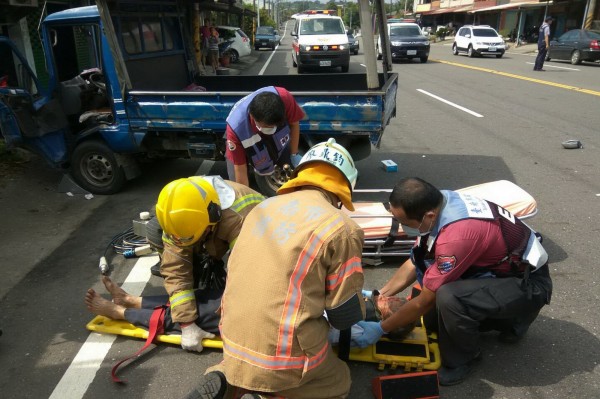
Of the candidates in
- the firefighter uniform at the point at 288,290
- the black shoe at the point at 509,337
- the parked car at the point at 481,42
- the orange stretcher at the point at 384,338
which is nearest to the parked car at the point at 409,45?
the parked car at the point at 481,42

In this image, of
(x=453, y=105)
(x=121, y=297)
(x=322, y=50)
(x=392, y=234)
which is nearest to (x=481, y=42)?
(x=322, y=50)

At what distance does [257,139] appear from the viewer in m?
4.27

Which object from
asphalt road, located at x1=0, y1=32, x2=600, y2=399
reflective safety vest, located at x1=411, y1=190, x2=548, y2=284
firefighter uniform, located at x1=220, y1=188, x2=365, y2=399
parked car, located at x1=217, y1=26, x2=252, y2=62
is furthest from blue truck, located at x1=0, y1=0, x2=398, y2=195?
parked car, located at x1=217, y1=26, x2=252, y2=62

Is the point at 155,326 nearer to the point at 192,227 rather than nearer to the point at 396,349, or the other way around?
the point at 192,227

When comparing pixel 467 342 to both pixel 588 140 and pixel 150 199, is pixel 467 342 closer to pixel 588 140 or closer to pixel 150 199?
pixel 150 199

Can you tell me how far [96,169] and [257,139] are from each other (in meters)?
2.71

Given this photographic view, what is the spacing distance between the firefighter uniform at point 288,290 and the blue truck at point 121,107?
114 inches

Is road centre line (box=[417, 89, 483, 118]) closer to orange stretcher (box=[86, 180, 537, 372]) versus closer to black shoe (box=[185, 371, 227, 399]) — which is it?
orange stretcher (box=[86, 180, 537, 372])

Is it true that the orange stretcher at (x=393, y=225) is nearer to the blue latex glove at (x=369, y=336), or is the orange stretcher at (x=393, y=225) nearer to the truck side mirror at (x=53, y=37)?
the blue latex glove at (x=369, y=336)

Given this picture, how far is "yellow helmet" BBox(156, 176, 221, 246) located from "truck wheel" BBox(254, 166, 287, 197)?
7.17ft

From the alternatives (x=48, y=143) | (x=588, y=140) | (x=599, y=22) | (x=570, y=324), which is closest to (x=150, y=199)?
(x=48, y=143)

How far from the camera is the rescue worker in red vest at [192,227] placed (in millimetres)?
2693

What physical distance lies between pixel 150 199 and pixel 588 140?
6.91 metres

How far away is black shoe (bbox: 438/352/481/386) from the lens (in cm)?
279
